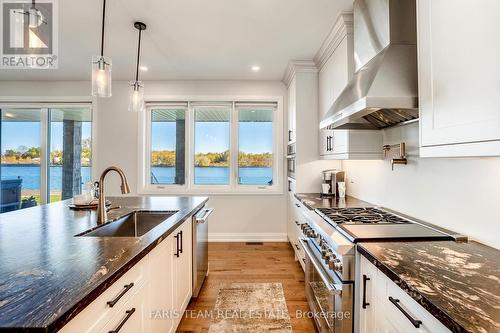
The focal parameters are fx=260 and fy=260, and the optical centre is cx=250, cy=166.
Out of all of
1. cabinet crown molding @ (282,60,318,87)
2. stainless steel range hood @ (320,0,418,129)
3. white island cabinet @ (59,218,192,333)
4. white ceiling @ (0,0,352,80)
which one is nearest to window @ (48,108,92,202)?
white ceiling @ (0,0,352,80)

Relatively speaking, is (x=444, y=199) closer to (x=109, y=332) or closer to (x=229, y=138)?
(x=109, y=332)

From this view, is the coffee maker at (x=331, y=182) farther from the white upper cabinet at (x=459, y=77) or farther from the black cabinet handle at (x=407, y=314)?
the black cabinet handle at (x=407, y=314)

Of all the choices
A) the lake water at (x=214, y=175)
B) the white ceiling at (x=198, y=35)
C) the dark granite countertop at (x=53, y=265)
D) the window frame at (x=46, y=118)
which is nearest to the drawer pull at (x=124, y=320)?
the dark granite countertop at (x=53, y=265)

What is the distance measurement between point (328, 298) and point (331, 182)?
1798mm

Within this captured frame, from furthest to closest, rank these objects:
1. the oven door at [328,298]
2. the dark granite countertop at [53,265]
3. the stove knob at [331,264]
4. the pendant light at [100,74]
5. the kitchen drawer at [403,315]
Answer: the pendant light at [100,74] < the stove knob at [331,264] < the oven door at [328,298] < the kitchen drawer at [403,315] < the dark granite countertop at [53,265]

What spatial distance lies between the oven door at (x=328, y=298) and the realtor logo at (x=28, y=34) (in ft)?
7.76

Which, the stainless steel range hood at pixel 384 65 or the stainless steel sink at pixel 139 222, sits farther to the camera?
the stainless steel sink at pixel 139 222

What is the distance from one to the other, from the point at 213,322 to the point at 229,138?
292 cm

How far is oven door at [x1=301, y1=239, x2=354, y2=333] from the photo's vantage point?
1.42 meters

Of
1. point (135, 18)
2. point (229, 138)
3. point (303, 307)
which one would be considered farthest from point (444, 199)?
point (229, 138)

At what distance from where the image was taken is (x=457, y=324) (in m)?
0.69

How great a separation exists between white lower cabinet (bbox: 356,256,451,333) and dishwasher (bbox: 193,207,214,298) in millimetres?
1485

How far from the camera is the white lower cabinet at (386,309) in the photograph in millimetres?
878

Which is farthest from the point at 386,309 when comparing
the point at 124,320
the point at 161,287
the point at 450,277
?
the point at 161,287
